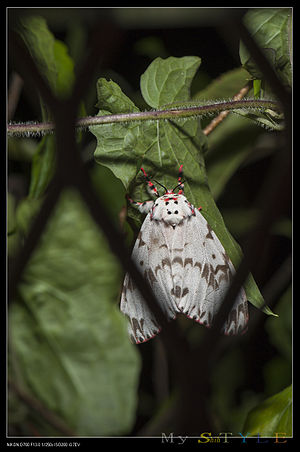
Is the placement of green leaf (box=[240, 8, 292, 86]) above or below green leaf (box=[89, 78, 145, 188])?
above

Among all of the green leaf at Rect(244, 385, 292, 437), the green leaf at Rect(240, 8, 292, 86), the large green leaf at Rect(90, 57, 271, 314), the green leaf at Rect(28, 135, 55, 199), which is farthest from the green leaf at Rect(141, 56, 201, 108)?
the green leaf at Rect(244, 385, 292, 437)

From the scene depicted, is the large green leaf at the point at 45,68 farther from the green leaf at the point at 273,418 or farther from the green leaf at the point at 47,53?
the green leaf at the point at 273,418

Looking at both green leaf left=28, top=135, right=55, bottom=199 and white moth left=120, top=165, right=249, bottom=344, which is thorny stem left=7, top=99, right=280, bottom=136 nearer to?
white moth left=120, top=165, right=249, bottom=344

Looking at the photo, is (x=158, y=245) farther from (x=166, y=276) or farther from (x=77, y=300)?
(x=77, y=300)

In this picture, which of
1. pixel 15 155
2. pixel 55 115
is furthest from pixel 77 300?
pixel 55 115

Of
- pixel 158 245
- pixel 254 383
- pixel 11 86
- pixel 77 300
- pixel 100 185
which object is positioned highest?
pixel 11 86

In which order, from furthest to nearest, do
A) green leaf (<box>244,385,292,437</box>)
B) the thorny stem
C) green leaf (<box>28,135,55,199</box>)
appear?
green leaf (<box>28,135,55,199</box>) < green leaf (<box>244,385,292,437</box>) < the thorny stem
